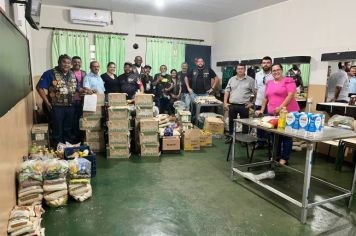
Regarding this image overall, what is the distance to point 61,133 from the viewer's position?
14.4ft

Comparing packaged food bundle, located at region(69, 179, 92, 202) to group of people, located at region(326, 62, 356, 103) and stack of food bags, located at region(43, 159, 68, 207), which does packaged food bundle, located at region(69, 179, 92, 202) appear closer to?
stack of food bags, located at region(43, 159, 68, 207)

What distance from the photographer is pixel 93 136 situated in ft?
15.1

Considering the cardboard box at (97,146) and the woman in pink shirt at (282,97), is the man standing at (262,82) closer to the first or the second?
the woman in pink shirt at (282,97)

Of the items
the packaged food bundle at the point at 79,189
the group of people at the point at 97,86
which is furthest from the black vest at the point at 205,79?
the packaged food bundle at the point at 79,189

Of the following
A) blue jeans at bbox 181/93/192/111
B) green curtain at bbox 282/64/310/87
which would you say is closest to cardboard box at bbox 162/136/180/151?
blue jeans at bbox 181/93/192/111

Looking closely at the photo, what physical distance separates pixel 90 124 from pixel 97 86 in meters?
0.78

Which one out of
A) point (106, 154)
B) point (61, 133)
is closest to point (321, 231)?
point (106, 154)

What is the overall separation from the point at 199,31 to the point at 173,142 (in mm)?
4361

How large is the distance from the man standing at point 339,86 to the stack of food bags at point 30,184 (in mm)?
4608

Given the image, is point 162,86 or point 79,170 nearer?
point 79,170

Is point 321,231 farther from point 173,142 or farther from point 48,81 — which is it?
point 48,81

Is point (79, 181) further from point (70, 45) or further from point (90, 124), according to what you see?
point (70, 45)

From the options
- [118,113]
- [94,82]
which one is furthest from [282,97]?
[94,82]

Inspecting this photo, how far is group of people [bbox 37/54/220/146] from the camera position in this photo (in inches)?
164
